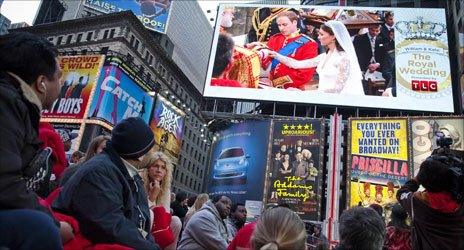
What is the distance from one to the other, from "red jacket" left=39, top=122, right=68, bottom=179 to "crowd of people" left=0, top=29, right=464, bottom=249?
0.01 metres

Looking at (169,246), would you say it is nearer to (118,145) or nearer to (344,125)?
(118,145)

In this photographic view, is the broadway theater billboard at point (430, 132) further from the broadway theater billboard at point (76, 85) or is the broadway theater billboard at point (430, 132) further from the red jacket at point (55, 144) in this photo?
the red jacket at point (55, 144)

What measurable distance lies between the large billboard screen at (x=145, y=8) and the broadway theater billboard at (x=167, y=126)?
71.7 feet

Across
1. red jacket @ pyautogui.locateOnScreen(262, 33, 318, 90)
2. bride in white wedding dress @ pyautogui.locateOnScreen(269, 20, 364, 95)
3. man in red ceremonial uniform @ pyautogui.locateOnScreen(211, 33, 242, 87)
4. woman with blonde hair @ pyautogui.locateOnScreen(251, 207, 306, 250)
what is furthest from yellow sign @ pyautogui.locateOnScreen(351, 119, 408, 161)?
woman with blonde hair @ pyautogui.locateOnScreen(251, 207, 306, 250)

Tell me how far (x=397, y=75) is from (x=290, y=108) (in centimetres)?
990

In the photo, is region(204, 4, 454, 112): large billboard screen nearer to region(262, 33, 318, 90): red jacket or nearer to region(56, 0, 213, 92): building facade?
region(262, 33, 318, 90): red jacket

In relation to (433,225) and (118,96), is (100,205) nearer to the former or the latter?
(433,225)

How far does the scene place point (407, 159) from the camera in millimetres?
25047

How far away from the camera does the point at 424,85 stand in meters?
28.1

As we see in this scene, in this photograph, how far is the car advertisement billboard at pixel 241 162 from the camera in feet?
93.5

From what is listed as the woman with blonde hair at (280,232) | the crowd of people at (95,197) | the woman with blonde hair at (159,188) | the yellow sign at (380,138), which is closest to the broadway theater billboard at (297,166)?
the yellow sign at (380,138)

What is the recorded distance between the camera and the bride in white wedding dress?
29156 mm

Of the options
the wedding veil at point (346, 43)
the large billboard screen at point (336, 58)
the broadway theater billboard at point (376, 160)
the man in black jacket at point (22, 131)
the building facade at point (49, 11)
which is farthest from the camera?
the building facade at point (49, 11)

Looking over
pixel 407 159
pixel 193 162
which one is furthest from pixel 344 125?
pixel 193 162
